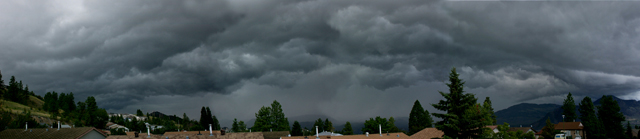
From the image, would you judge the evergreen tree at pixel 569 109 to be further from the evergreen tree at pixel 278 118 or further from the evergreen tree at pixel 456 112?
the evergreen tree at pixel 456 112

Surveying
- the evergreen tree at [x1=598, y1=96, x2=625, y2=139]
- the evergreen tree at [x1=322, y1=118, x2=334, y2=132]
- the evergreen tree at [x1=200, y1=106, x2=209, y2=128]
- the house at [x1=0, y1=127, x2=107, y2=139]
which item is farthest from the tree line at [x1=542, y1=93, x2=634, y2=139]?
the evergreen tree at [x1=200, y1=106, x2=209, y2=128]

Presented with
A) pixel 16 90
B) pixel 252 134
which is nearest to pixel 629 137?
pixel 252 134

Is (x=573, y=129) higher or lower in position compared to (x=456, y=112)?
lower

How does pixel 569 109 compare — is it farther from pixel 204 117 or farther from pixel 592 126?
pixel 204 117

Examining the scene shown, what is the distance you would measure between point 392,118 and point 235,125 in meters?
56.6

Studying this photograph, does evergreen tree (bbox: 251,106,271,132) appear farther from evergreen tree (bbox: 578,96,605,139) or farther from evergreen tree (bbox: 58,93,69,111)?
evergreen tree (bbox: 58,93,69,111)

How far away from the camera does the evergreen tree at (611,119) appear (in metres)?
106

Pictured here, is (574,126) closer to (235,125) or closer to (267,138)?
(267,138)

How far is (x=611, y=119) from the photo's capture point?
10800 centimetres

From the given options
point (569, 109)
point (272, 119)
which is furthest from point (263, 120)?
point (569, 109)

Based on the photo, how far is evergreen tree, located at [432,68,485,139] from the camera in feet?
150

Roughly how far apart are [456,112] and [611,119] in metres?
92.3

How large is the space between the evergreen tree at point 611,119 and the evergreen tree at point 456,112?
8737cm

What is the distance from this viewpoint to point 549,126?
287 feet
